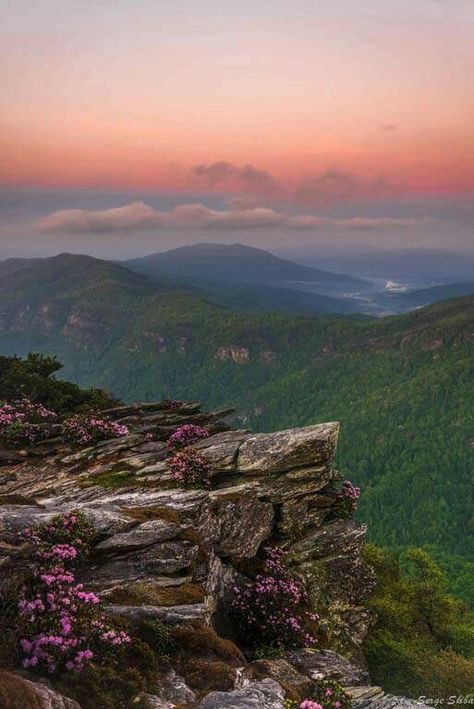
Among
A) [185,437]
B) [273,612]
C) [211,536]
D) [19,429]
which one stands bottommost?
[273,612]

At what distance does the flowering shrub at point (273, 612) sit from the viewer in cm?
2056

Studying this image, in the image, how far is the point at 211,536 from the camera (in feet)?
73.4

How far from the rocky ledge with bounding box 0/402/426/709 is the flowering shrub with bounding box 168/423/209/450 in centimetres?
107

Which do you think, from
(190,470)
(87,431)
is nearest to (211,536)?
(190,470)

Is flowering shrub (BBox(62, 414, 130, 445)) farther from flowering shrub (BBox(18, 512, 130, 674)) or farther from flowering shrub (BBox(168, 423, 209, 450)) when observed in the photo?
flowering shrub (BBox(18, 512, 130, 674))

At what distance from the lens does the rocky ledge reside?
49.8ft

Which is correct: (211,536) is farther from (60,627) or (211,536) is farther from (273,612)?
(60,627)

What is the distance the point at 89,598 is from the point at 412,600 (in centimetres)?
3901

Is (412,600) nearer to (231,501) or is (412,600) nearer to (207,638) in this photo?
(231,501)

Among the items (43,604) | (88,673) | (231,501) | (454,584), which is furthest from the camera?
(454,584)

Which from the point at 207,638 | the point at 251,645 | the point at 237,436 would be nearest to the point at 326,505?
the point at 237,436

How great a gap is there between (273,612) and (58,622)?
1113 cm

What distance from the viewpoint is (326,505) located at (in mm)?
29062

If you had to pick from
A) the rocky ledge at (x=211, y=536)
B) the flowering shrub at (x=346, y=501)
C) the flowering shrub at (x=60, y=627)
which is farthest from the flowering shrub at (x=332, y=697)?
the flowering shrub at (x=346, y=501)
